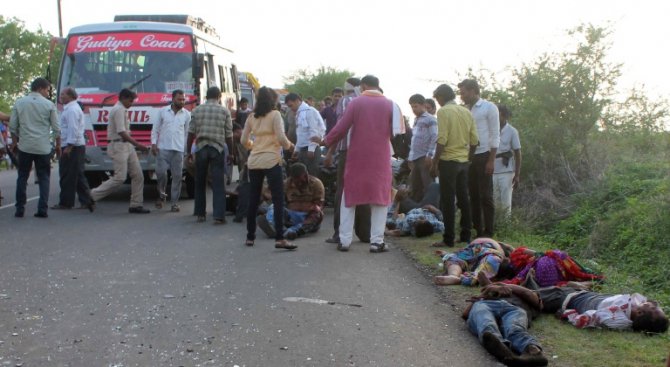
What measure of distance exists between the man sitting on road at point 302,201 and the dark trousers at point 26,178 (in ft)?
11.8

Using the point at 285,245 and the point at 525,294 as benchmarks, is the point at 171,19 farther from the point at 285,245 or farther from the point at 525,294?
the point at 525,294

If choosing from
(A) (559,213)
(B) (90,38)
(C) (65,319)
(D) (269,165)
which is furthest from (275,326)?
(B) (90,38)

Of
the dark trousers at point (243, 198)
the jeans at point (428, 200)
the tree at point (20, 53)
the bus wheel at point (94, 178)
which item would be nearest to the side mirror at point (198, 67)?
the bus wheel at point (94, 178)

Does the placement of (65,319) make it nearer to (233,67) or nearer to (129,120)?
(129,120)

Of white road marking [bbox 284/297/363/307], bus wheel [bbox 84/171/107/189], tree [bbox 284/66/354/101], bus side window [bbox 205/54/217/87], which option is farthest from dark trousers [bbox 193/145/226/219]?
tree [bbox 284/66/354/101]

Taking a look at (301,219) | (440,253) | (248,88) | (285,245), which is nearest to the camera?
(440,253)

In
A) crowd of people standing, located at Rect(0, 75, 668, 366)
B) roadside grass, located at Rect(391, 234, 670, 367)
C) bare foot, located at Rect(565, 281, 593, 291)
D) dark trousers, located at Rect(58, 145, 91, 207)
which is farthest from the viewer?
dark trousers, located at Rect(58, 145, 91, 207)

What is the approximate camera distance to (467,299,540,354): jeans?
4.91 metres

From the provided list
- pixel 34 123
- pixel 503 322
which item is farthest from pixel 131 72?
→ pixel 503 322

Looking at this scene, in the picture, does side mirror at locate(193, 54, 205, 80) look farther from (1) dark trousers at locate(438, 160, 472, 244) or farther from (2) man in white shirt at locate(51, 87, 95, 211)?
(1) dark trousers at locate(438, 160, 472, 244)

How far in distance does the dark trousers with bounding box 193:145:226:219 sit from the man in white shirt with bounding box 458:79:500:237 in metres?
3.77

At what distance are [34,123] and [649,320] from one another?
9.13m

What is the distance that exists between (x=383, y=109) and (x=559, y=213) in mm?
4114

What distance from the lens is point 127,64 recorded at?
14.2 m
